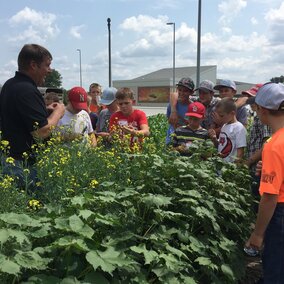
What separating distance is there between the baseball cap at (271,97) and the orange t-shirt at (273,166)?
254mm

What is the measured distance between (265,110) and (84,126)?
2.20 metres

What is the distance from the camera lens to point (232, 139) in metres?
4.62

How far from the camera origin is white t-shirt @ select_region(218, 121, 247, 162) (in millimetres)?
4590

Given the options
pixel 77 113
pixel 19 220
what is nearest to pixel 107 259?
pixel 19 220

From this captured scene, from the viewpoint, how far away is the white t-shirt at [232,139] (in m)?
4.59

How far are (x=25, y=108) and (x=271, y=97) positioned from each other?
1.77 m

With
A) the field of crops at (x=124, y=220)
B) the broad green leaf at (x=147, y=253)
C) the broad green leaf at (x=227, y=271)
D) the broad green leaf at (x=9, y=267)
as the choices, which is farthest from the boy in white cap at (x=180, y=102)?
the broad green leaf at (x=9, y=267)

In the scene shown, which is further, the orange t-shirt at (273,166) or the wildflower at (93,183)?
the wildflower at (93,183)

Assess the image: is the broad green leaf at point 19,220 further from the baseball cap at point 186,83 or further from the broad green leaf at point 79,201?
the baseball cap at point 186,83

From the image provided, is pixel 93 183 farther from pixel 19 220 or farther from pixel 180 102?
pixel 180 102

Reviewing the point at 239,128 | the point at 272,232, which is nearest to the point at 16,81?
the point at 272,232

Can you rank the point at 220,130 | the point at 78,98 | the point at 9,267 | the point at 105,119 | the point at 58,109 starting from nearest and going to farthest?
the point at 9,267, the point at 58,109, the point at 78,98, the point at 220,130, the point at 105,119

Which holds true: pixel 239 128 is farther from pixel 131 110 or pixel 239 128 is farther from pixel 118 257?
pixel 118 257

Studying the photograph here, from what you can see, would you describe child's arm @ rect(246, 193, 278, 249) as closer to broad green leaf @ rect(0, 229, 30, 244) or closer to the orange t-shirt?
the orange t-shirt
